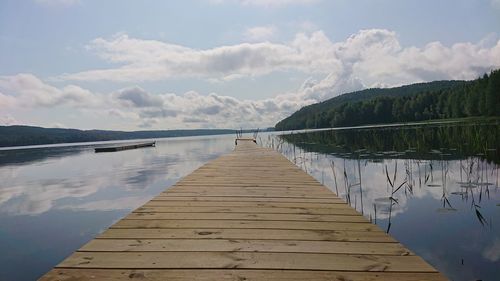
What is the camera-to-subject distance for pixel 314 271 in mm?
2240

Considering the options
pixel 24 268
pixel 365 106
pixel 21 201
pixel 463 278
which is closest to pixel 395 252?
pixel 463 278

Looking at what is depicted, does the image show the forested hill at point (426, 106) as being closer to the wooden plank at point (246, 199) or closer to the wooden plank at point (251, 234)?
the wooden plank at point (246, 199)

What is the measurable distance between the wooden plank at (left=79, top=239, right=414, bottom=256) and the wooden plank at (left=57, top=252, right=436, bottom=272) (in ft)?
0.28

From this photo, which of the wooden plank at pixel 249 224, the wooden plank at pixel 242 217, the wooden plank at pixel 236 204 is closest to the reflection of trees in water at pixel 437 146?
the wooden plank at pixel 236 204

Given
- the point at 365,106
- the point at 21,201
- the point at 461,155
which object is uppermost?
the point at 365,106

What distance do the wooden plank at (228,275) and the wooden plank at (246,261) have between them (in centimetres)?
6

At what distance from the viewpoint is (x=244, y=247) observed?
2.71m

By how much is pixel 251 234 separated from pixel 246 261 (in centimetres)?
64

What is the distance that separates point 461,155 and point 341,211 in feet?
40.6

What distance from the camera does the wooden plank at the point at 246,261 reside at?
230 centimetres

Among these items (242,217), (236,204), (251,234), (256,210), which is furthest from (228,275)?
(236,204)

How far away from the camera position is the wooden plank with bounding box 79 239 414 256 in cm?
262

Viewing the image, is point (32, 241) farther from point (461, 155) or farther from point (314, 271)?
point (461, 155)

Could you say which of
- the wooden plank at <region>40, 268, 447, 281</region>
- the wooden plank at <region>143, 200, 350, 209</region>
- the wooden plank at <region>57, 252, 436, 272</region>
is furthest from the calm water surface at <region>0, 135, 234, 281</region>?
the wooden plank at <region>40, 268, 447, 281</region>
